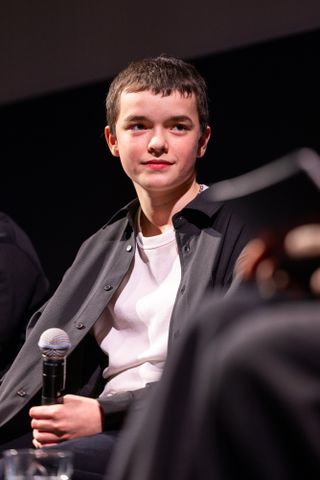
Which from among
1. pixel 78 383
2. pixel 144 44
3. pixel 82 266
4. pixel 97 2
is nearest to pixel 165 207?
pixel 82 266

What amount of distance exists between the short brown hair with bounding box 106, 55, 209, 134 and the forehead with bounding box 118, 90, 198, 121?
0.01m

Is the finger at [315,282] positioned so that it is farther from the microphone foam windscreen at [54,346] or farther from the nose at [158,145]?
the nose at [158,145]

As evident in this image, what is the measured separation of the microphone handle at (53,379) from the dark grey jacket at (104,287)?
0.47ft

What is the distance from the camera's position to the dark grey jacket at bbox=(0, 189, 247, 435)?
2.16 m

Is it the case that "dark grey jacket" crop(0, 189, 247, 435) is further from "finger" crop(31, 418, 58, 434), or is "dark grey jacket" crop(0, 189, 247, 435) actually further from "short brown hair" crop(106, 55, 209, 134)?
"short brown hair" crop(106, 55, 209, 134)

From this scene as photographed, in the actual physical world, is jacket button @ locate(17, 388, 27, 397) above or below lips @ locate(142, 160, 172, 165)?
below

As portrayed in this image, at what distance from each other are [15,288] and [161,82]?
2.21ft

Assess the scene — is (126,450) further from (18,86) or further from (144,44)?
(18,86)

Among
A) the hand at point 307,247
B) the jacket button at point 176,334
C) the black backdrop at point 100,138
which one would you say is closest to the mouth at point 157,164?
the jacket button at point 176,334

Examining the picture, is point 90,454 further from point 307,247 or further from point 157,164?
point 307,247

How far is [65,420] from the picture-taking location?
6.53ft

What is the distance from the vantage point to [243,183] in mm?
1025

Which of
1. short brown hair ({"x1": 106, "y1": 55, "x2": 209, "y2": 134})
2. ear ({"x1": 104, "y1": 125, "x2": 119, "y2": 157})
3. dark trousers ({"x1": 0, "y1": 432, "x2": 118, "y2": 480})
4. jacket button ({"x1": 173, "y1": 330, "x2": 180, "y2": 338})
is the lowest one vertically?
dark trousers ({"x1": 0, "y1": 432, "x2": 118, "y2": 480})

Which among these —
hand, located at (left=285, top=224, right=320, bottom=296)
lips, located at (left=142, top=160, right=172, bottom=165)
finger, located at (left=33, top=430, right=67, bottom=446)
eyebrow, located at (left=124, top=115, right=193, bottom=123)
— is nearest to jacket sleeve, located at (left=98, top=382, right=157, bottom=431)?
finger, located at (left=33, top=430, right=67, bottom=446)
